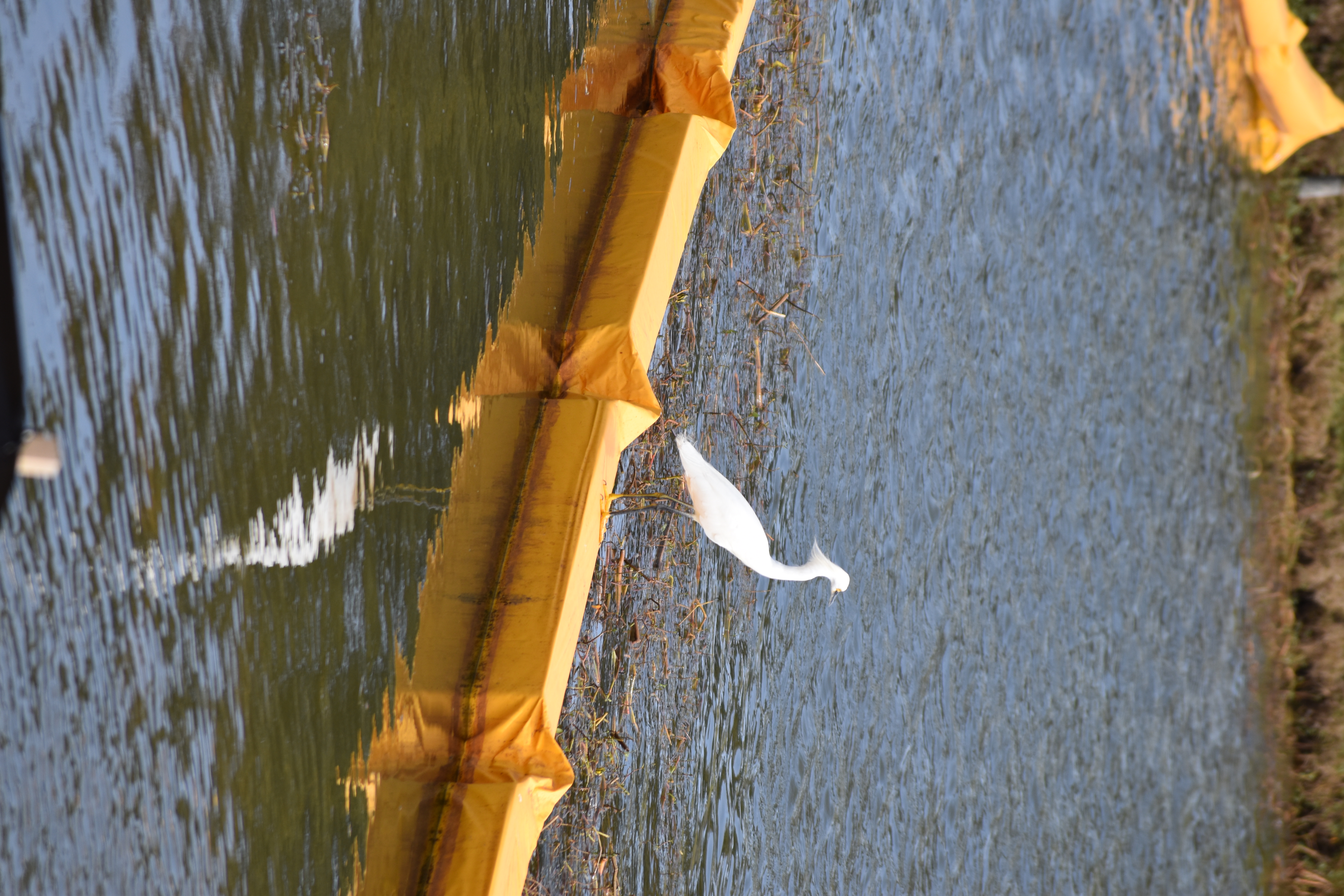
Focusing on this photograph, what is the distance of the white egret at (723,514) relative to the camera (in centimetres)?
150

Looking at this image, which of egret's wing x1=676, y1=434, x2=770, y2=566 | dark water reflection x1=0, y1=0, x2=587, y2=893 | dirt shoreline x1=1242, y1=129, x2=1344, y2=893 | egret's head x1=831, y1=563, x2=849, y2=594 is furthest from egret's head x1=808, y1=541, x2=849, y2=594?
dirt shoreline x1=1242, y1=129, x2=1344, y2=893

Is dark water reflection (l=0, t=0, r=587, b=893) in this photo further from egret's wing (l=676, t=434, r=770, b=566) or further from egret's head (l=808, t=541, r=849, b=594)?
egret's head (l=808, t=541, r=849, b=594)

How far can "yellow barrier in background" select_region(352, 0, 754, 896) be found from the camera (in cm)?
100

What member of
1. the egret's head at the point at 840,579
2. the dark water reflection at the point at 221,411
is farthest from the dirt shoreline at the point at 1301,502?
the dark water reflection at the point at 221,411

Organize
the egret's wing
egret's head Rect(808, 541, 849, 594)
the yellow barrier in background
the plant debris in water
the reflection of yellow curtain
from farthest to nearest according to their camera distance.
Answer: the reflection of yellow curtain, egret's head Rect(808, 541, 849, 594), the egret's wing, the plant debris in water, the yellow barrier in background

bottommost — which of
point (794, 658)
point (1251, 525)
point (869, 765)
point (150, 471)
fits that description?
point (1251, 525)

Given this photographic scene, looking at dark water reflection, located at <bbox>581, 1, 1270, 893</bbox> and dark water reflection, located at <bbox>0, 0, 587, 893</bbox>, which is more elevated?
dark water reflection, located at <bbox>0, 0, 587, 893</bbox>

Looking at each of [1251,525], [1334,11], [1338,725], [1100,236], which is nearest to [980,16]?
[1100,236]

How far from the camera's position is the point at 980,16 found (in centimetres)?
256

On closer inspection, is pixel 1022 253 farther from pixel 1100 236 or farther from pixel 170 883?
pixel 170 883

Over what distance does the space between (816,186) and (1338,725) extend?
2877mm

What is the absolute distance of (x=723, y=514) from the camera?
59.1 inches

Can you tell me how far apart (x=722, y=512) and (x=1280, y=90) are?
121 inches

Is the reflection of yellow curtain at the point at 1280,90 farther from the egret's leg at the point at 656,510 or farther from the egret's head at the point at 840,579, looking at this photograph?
the egret's leg at the point at 656,510
